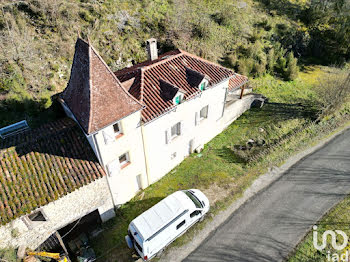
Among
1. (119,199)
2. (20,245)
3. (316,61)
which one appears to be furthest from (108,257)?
(316,61)

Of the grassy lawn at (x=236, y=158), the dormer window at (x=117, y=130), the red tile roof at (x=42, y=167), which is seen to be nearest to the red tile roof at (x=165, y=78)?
the dormer window at (x=117, y=130)

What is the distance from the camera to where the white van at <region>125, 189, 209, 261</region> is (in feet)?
52.9

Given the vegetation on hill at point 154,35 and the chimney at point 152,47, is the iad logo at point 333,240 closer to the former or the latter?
the chimney at point 152,47

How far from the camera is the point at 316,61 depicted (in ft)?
132

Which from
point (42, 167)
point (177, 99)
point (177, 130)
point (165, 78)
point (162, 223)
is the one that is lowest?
point (162, 223)

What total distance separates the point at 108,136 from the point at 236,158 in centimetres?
1396

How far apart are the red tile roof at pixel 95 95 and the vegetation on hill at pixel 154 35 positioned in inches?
269

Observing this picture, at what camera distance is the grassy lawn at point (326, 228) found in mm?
17220

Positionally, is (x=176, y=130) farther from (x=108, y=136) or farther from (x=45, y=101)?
(x=45, y=101)

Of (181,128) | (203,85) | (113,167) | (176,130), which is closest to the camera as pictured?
(113,167)

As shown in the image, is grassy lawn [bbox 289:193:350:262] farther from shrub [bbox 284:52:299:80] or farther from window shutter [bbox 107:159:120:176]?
shrub [bbox 284:52:299:80]

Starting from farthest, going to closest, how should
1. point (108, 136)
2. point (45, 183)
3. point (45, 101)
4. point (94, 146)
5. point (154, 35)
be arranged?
point (154, 35) → point (45, 101) → point (94, 146) → point (108, 136) → point (45, 183)

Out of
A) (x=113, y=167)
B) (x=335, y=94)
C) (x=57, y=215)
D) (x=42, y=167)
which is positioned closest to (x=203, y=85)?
(x=113, y=167)

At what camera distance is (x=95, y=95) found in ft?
47.9
